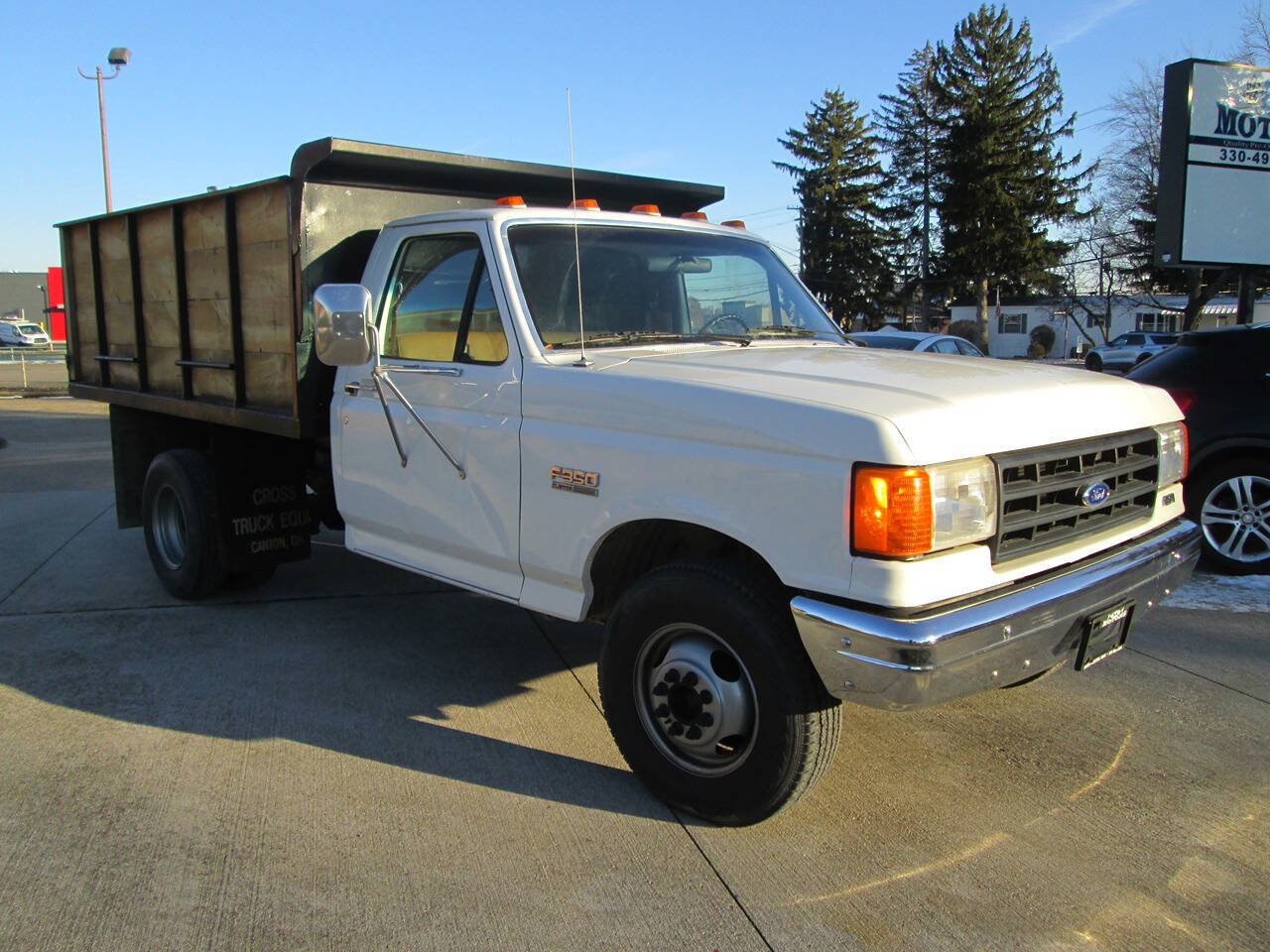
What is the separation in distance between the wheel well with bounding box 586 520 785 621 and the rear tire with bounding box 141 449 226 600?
292 centimetres

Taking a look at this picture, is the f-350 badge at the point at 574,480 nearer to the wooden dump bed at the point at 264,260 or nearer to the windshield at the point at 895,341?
the wooden dump bed at the point at 264,260

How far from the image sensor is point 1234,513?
A: 20.9 ft

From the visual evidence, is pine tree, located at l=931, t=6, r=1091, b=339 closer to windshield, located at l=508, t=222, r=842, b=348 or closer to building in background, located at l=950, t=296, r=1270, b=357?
building in background, located at l=950, t=296, r=1270, b=357

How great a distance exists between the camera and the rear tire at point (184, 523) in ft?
18.8

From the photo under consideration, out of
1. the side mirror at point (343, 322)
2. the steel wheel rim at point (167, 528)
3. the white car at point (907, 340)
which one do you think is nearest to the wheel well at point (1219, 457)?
the side mirror at point (343, 322)

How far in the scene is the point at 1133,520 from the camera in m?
3.63

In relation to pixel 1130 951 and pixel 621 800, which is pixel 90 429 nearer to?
pixel 621 800

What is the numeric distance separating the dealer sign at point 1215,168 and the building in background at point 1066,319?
4026cm

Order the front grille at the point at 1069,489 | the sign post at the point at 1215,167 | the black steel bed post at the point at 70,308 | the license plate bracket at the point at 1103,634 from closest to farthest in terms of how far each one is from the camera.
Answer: the front grille at the point at 1069,489 < the license plate bracket at the point at 1103,634 < the black steel bed post at the point at 70,308 < the sign post at the point at 1215,167

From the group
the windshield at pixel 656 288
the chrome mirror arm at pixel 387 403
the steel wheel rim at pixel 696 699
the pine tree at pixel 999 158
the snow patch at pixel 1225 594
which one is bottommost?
the snow patch at pixel 1225 594

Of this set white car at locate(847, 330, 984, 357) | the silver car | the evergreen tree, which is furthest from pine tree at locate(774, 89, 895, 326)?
white car at locate(847, 330, 984, 357)

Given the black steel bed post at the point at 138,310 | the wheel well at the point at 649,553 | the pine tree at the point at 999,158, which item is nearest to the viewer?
the wheel well at the point at 649,553

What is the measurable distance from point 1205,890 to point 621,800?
1.84 metres

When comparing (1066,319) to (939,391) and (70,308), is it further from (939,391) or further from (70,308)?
(939,391)
